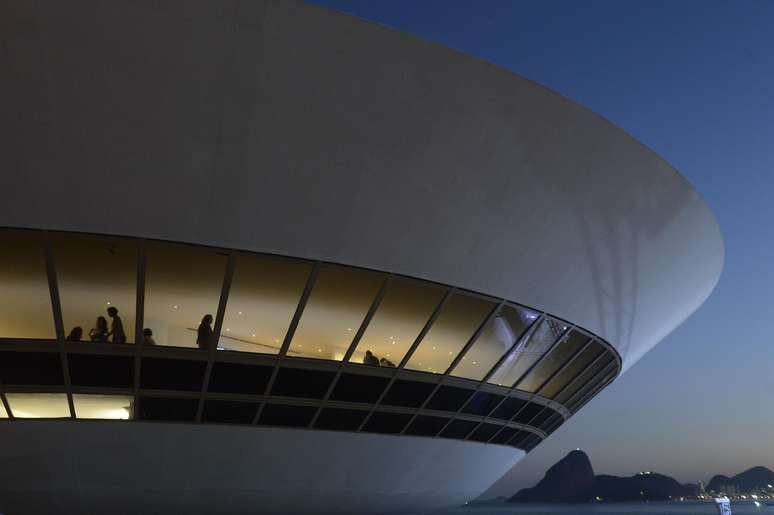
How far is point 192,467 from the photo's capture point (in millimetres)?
11156

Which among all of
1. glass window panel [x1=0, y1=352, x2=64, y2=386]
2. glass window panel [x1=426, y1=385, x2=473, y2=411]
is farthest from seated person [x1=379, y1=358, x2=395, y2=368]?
glass window panel [x1=0, y1=352, x2=64, y2=386]

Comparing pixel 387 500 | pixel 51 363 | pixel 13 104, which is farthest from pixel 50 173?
pixel 387 500

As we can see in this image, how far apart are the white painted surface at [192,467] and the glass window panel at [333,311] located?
180 centimetres

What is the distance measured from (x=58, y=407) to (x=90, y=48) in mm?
5860

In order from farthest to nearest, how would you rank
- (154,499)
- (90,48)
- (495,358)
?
(495,358) → (154,499) → (90,48)

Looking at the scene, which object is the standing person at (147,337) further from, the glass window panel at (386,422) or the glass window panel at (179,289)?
the glass window panel at (386,422)

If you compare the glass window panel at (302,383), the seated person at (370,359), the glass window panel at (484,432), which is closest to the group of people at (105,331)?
the glass window panel at (302,383)

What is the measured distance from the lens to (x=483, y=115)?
920 centimetres

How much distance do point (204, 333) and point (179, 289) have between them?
3.01 ft

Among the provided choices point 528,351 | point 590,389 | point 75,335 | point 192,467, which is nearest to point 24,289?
point 75,335

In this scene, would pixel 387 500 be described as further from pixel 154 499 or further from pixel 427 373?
pixel 154 499

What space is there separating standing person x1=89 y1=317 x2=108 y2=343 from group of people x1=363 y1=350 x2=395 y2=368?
4.15 metres

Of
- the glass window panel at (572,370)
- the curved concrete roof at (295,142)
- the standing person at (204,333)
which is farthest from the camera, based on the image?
the glass window panel at (572,370)

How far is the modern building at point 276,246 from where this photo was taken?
Answer: 7.91m
